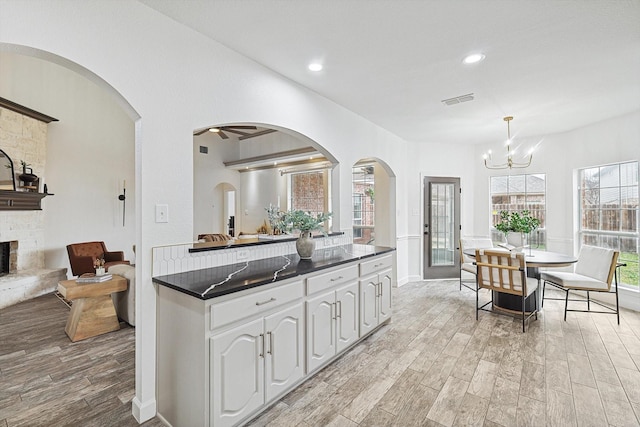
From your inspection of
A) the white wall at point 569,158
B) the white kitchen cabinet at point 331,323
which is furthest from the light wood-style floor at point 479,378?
the white wall at point 569,158

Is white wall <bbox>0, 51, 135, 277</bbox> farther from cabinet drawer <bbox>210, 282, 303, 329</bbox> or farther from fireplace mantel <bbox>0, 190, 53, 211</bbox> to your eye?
cabinet drawer <bbox>210, 282, 303, 329</bbox>

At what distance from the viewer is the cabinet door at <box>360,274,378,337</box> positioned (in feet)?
9.74

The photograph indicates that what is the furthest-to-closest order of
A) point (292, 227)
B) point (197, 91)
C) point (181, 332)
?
point (292, 227) → point (197, 91) → point (181, 332)

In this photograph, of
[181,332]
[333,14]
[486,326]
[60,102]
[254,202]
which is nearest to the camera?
[181,332]

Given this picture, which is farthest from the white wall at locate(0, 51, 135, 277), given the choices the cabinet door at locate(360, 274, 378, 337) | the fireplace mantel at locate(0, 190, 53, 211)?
the cabinet door at locate(360, 274, 378, 337)

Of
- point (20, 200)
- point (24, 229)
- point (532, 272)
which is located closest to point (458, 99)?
point (532, 272)

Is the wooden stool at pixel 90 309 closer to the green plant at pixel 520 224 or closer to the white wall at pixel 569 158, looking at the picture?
the green plant at pixel 520 224

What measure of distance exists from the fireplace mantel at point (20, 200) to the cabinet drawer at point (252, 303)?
16.4 ft

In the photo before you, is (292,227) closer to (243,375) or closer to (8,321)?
(243,375)

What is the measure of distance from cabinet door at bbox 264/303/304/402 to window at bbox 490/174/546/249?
17.2 ft

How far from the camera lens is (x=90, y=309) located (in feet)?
10.5

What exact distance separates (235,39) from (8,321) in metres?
4.30

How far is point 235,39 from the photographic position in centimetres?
237

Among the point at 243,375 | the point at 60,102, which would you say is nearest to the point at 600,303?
the point at 243,375
